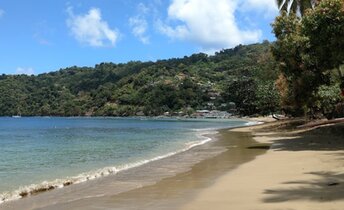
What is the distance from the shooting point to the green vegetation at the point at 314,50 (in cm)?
2092

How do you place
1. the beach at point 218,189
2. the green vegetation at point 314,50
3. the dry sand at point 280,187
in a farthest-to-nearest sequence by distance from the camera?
the green vegetation at point 314,50 → the beach at point 218,189 → the dry sand at point 280,187

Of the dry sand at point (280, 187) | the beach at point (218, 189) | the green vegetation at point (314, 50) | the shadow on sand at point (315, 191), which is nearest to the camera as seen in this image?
the dry sand at point (280, 187)

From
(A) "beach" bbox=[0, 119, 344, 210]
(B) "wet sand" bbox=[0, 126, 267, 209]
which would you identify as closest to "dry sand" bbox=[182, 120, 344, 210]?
(A) "beach" bbox=[0, 119, 344, 210]

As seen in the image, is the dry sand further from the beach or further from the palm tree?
the palm tree

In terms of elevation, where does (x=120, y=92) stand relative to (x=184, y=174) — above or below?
above

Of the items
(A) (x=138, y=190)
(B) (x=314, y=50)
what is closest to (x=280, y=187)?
(A) (x=138, y=190)

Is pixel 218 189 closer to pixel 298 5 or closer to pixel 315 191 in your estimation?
pixel 315 191

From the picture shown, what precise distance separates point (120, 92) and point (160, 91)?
1872 cm

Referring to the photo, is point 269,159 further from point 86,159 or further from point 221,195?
point 86,159

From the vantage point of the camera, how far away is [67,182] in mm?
15094

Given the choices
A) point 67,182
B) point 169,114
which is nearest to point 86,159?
point 67,182

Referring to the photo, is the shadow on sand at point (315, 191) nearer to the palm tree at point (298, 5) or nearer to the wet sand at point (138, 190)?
the wet sand at point (138, 190)

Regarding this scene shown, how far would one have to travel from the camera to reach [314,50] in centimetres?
2348

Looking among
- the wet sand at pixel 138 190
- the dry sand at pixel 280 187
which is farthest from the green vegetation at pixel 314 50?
the wet sand at pixel 138 190
